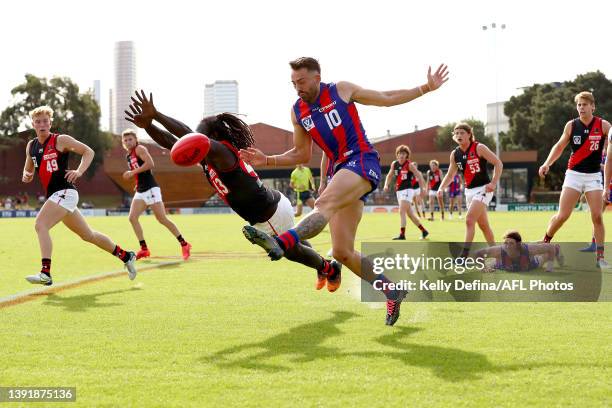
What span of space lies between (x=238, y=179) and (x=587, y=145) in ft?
19.9

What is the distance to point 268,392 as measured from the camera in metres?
3.91

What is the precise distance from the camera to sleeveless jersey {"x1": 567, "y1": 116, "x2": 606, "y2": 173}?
10367 millimetres

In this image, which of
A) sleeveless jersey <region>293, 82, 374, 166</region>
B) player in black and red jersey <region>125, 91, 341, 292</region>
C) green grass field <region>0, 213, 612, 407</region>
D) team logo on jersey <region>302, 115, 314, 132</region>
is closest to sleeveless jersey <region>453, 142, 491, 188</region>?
green grass field <region>0, 213, 612, 407</region>

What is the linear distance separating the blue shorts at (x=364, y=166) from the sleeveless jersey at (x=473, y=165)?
15.5ft

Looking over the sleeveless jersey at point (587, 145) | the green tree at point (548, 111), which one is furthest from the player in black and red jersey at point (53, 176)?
the green tree at point (548, 111)

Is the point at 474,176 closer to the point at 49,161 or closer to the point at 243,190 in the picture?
the point at 243,190

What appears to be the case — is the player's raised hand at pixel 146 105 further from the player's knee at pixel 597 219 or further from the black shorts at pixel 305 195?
the black shorts at pixel 305 195

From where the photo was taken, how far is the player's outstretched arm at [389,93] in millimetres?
6152

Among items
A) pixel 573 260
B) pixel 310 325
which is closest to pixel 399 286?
pixel 310 325

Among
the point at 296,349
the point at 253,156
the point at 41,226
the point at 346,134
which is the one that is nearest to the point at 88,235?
the point at 41,226

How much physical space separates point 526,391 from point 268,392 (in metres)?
1.40

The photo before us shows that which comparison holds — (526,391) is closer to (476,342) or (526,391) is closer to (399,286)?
(476,342)

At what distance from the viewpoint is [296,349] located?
5.07 m

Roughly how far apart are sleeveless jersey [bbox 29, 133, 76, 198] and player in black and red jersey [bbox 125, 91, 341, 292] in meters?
2.59
